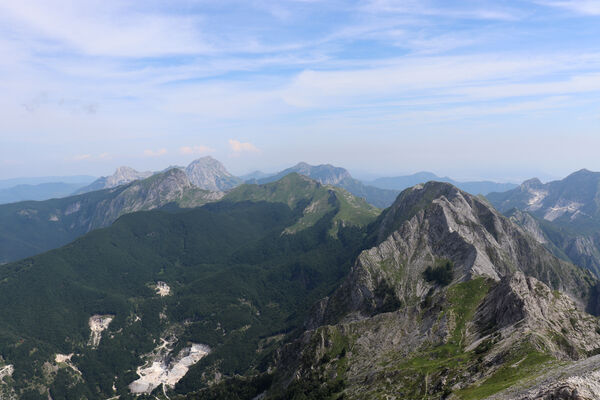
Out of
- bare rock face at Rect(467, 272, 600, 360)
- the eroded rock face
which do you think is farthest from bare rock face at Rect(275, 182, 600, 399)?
the eroded rock face

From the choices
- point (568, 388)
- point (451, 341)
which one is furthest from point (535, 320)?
point (568, 388)

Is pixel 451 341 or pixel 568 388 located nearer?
pixel 568 388

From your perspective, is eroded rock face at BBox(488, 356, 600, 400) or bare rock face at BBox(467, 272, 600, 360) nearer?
eroded rock face at BBox(488, 356, 600, 400)

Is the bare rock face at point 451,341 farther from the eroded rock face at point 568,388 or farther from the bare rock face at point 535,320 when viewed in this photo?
the eroded rock face at point 568,388

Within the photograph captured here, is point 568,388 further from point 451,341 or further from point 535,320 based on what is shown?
point 451,341

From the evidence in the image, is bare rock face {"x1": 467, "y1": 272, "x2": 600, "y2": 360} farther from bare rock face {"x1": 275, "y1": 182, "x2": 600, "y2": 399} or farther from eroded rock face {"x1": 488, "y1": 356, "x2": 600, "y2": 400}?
eroded rock face {"x1": 488, "y1": 356, "x2": 600, "y2": 400}

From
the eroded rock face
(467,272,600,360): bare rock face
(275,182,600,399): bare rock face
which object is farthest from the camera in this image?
(467,272,600,360): bare rock face

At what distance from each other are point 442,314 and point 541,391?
8159cm

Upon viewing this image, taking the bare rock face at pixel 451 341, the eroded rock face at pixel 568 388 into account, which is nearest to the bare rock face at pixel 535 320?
the bare rock face at pixel 451 341

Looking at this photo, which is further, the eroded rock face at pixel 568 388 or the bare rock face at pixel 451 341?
the bare rock face at pixel 451 341

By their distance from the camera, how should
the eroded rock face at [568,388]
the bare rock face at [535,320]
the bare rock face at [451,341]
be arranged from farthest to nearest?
the bare rock face at [535,320] < the bare rock face at [451,341] < the eroded rock face at [568,388]

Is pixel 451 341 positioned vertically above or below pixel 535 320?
below

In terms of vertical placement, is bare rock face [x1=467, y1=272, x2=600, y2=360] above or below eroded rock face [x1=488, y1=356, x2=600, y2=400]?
below

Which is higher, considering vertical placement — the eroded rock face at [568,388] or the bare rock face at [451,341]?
the eroded rock face at [568,388]
